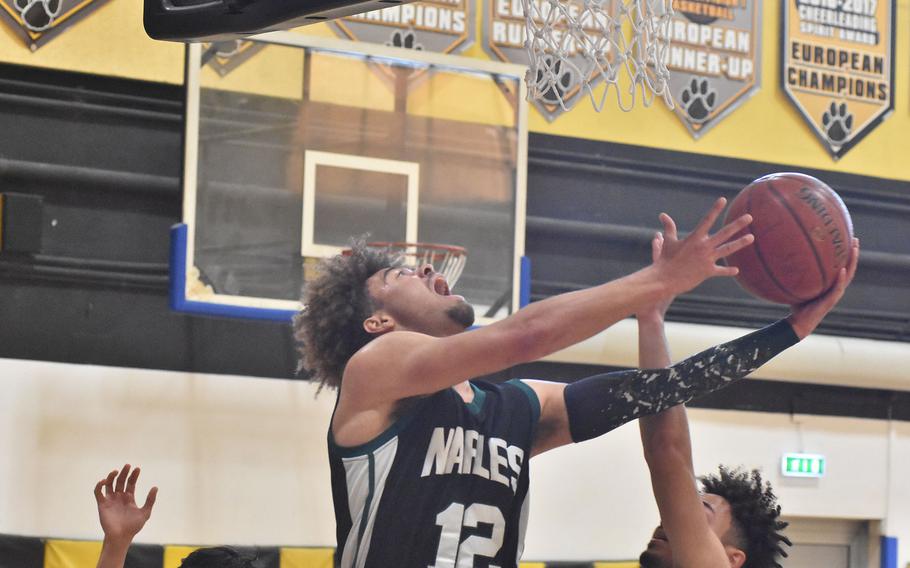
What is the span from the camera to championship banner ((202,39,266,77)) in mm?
5410

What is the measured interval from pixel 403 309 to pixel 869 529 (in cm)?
535

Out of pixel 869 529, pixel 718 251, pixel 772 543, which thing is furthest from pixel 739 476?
pixel 869 529

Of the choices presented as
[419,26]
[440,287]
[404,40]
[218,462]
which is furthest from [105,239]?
[440,287]

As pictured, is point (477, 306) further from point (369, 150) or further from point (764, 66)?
point (764, 66)

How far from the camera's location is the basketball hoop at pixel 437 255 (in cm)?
544

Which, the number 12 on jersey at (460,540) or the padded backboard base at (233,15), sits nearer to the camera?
the number 12 on jersey at (460,540)

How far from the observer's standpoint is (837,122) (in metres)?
7.41

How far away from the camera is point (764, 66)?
729 centimetres

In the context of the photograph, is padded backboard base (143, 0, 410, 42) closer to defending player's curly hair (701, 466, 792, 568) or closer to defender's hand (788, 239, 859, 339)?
defender's hand (788, 239, 859, 339)

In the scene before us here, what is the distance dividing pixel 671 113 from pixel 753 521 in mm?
4453

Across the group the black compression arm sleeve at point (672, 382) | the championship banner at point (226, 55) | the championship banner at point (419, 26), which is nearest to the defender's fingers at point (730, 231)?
the black compression arm sleeve at point (672, 382)

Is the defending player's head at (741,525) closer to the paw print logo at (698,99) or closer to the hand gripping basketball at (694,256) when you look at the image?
the hand gripping basketball at (694,256)

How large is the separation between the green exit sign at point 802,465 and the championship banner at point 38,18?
4.45 metres

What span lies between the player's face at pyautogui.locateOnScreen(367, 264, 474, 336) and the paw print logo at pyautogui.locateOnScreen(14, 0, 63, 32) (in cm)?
356
